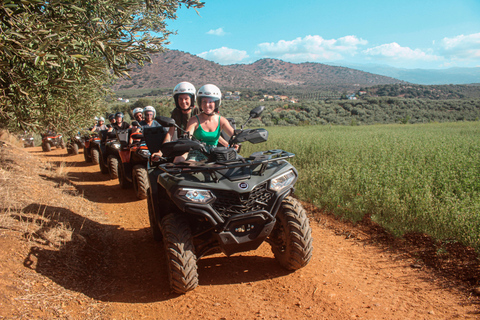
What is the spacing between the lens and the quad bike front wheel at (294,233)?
3596mm

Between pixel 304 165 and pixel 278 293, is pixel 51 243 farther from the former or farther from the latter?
pixel 304 165

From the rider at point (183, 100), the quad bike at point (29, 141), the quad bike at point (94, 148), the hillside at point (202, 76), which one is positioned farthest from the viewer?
the hillside at point (202, 76)

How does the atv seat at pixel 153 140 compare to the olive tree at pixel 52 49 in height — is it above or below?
below

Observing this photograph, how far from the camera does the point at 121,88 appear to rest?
79.6 m

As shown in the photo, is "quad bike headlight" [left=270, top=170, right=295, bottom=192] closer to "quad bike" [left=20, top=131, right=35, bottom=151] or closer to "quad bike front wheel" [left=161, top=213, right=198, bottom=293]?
"quad bike front wheel" [left=161, top=213, right=198, bottom=293]

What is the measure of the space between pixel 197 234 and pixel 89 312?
1.26m

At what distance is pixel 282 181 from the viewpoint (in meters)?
3.50

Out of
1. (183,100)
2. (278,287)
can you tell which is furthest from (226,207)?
(183,100)

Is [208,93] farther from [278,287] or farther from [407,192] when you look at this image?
[407,192]

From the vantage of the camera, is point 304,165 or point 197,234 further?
point 304,165

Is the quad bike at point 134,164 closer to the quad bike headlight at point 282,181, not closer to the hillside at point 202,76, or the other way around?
the quad bike headlight at point 282,181

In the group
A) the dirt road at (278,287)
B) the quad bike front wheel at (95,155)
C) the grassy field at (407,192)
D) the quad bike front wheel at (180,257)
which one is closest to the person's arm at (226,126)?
the quad bike front wheel at (180,257)

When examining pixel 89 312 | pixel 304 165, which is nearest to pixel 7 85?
pixel 89 312

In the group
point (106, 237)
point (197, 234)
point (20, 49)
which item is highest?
point (20, 49)
